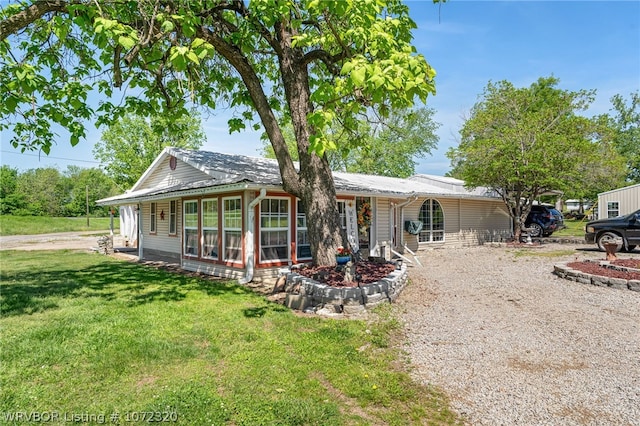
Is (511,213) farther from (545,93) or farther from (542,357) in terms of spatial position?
(545,93)

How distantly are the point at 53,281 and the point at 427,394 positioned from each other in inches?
371

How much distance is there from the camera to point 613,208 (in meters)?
23.3

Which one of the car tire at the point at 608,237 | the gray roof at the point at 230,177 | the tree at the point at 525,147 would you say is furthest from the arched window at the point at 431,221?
the car tire at the point at 608,237

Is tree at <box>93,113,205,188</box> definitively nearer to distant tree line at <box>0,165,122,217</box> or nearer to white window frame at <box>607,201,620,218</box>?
distant tree line at <box>0,165,122,217</box>

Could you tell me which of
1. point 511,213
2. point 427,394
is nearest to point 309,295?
point 427,394

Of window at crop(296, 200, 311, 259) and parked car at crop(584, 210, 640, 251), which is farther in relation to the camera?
parked car at crop(584, 210, 640, 251)

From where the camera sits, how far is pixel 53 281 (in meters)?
8.88

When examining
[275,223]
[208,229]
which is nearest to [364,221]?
[275,223]

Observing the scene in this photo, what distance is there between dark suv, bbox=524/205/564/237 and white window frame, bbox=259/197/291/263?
55.0 ft

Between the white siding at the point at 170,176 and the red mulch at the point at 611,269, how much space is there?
1090 cm

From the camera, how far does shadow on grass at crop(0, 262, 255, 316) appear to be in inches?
267

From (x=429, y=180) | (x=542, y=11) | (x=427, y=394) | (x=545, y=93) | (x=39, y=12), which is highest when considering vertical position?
(x=545, y=93)

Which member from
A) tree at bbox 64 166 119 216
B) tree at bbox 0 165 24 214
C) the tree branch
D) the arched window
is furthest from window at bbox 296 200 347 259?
tree at bbox 0 165 24 214

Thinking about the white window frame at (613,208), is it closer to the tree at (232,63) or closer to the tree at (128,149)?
the tree at (232,63)
